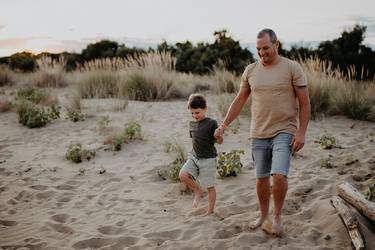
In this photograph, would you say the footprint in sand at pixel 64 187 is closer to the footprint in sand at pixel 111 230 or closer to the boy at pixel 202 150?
the footprint in sand at pixel 111 230

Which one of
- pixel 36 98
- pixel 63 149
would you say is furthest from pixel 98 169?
pixel 36 98

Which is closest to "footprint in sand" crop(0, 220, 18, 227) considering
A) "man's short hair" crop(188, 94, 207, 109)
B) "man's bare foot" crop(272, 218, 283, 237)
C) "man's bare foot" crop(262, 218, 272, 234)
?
"man's short hair" crop(188, 94, 207, 109)

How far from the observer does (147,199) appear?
5.79 m

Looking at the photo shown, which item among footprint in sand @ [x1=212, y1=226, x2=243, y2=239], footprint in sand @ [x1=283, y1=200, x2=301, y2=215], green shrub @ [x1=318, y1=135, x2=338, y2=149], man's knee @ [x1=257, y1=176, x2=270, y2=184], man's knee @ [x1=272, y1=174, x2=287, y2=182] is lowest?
footprint in sand @ [x1=212, y1=226, x2=243, y2=239]

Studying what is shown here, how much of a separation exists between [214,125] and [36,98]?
871 centimetres

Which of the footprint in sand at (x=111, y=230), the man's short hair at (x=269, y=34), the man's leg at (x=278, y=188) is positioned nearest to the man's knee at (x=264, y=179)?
the man's leg at (x=278, y=188)

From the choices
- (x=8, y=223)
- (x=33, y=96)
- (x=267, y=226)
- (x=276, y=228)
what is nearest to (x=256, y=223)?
(x=267, y=226)

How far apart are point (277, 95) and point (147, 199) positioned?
2589mm

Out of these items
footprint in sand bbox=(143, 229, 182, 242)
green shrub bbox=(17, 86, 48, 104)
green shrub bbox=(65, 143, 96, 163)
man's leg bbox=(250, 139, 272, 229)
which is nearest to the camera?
man's leg bbox=(250, 139, 272, 229)

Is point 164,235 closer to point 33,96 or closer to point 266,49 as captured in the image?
point 266,49

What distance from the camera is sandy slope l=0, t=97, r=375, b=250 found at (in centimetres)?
445

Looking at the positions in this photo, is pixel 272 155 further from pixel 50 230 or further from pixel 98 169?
pixel 98 169

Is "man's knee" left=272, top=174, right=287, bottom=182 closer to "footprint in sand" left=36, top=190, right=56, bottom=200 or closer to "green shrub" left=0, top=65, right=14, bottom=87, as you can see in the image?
"footprint in sand" left=36, top=190, right=56, bottom=200

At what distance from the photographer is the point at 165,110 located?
36.3ft
